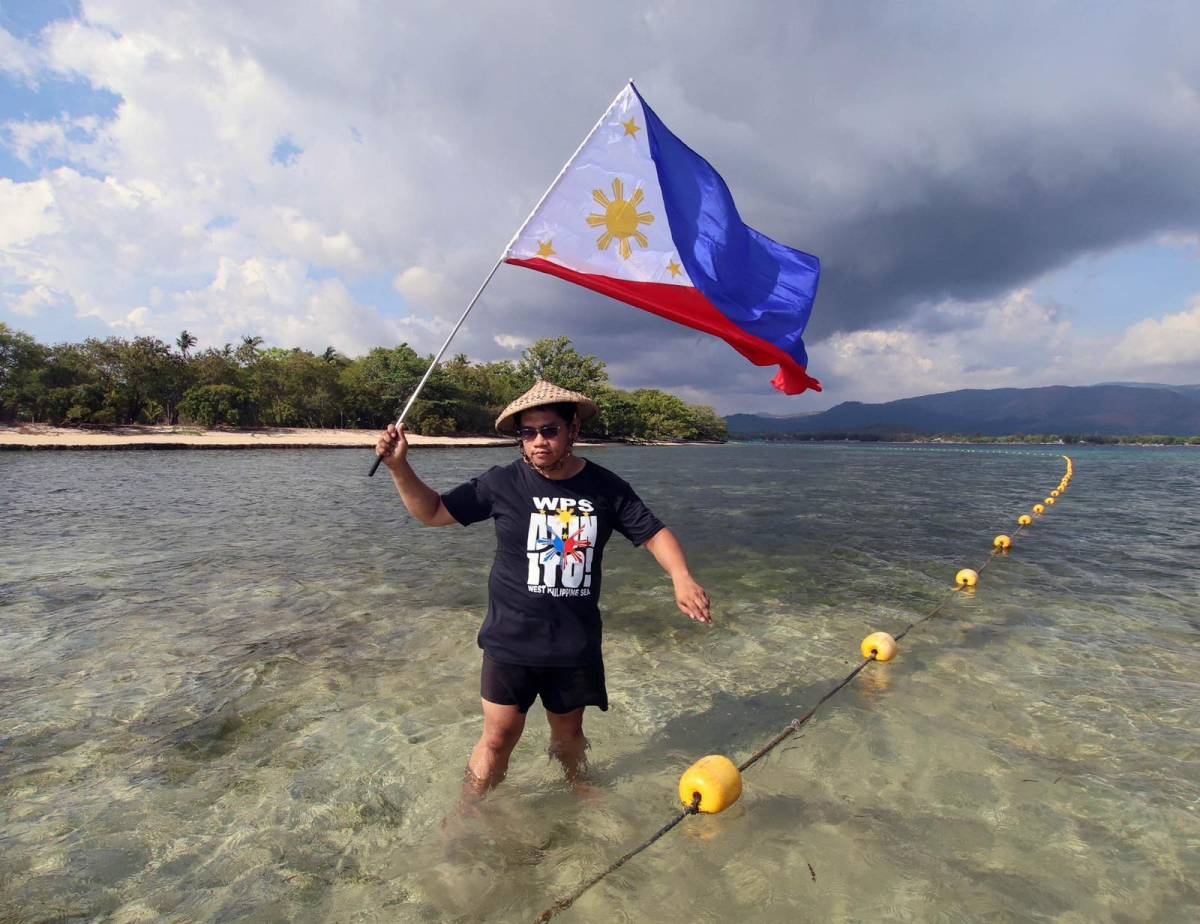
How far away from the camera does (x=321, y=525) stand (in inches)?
644

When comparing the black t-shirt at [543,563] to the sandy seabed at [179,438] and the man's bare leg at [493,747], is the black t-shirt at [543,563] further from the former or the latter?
the sandy seabed at [179,438]

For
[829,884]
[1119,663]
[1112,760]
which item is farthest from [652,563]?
[829,884]

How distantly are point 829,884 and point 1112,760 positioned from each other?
2.93 m

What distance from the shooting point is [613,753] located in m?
4.78

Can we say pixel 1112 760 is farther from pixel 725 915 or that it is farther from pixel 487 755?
pixel 487 755

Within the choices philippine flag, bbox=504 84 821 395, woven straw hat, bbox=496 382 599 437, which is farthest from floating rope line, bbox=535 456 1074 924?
philippine flag, bbox=504 84 821 395

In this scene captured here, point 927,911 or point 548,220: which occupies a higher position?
point 548,220

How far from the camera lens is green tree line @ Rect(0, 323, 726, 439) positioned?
6500cm

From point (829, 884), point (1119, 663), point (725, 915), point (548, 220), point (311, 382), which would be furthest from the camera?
point (311, 382)

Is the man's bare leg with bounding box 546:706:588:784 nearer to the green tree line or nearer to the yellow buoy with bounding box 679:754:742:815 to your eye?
the yellow buoy with bounding box 679:754:742:815

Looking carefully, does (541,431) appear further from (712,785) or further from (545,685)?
(712,785)

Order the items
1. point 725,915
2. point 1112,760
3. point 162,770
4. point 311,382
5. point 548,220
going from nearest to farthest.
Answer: point 725,915 → point 162,770 → point 1112,760 → point 548,220 → point 311,382

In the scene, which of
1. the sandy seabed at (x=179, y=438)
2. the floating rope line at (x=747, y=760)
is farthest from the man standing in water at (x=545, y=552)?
the sandy seabed at (x=179, y=438)

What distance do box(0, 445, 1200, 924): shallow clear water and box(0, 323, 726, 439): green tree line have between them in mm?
61772
